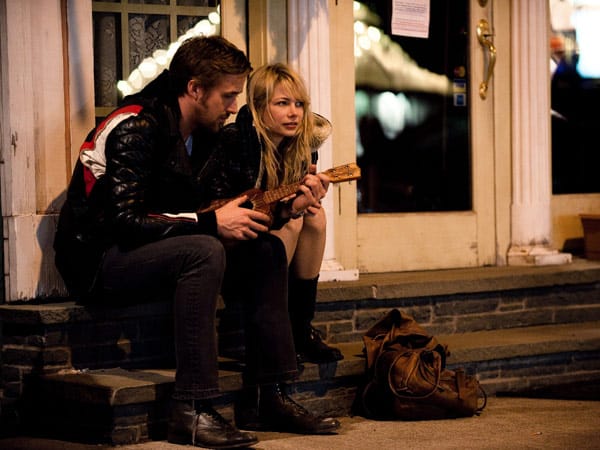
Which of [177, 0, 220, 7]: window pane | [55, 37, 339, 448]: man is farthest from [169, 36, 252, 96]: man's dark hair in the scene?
[177, 0, 220, 7]: window pane

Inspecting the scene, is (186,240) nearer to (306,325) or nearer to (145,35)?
(306,325)

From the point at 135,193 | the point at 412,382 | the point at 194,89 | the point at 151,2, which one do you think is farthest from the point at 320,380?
the point at 151,2

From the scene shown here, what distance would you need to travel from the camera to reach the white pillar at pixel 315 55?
5695mm

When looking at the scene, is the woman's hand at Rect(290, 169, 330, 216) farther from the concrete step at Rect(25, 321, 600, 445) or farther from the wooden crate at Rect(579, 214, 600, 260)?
the wooden crate at Rect(579, 214, 600, 260)

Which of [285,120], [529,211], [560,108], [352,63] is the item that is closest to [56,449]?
[285,120]

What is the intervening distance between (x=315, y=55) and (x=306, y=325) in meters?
1.51

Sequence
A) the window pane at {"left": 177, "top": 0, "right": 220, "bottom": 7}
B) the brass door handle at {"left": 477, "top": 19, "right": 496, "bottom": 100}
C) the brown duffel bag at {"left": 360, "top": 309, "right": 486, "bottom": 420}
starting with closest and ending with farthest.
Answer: the brown duffel bag at {"left": 360, "top": 309, "right": 486, "bottom": 420} < the window pane at {"left": 177, "top": 0, "right": 220, "bottom": 7} < the brass door handle at {"left": 477, "top": 19, "right": 496, "bottom": 100}

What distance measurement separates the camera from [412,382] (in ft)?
15.6

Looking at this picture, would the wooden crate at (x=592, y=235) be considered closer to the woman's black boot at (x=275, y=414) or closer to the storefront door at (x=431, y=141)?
the storefront door at (x=431, y=141)

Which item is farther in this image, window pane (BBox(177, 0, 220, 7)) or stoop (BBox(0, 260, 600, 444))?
window pane (BBox(177, 0, 220, 7))

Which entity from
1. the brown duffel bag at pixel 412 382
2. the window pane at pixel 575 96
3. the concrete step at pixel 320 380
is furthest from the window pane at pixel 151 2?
the window pane at pixel 575 96

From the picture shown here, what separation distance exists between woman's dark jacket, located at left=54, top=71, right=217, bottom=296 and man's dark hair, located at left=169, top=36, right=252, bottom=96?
0.10 m

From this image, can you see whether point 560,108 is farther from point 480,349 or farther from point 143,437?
point 143,437

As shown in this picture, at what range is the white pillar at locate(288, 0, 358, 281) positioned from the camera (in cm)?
570
